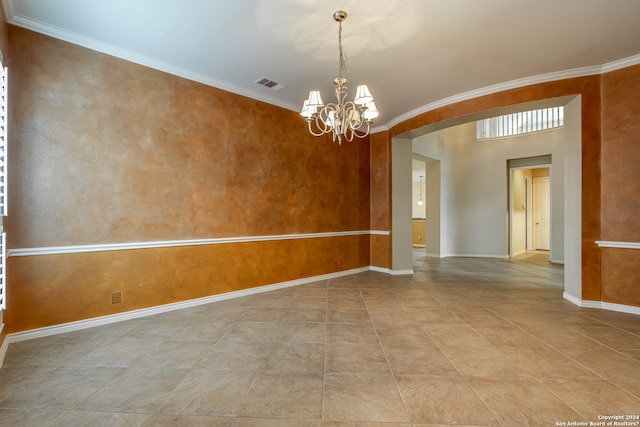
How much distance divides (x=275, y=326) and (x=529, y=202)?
383 inches

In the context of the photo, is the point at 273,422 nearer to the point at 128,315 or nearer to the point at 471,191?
the point at 128,315

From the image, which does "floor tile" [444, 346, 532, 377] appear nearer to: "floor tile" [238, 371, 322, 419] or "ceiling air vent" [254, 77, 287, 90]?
"floor tile" [238, 371, 322, 419]

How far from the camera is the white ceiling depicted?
2.46 metres

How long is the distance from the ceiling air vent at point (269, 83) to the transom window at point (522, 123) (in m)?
6.15

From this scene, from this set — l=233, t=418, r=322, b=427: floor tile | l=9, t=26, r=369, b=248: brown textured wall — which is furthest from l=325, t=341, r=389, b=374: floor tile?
l=9, t=26, r=369, b=248: brown textured wall

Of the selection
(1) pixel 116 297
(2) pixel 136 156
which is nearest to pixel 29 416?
(1) pixel 116 297

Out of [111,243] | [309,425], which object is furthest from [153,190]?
[309,425]

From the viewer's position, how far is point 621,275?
3367 mm

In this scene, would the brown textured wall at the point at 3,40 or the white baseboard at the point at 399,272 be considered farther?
the white baseboard at the point at 399,272

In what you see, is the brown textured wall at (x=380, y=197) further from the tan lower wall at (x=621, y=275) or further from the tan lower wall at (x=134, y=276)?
the tan lower wall at (x=621, y=275)

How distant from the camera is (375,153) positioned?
19.0ft

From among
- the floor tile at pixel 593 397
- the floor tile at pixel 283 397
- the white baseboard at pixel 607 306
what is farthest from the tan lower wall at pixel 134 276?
the white baseboard at pixel 607 306

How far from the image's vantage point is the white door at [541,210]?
9.16 m

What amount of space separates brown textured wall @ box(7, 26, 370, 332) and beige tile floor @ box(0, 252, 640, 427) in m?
0.44
